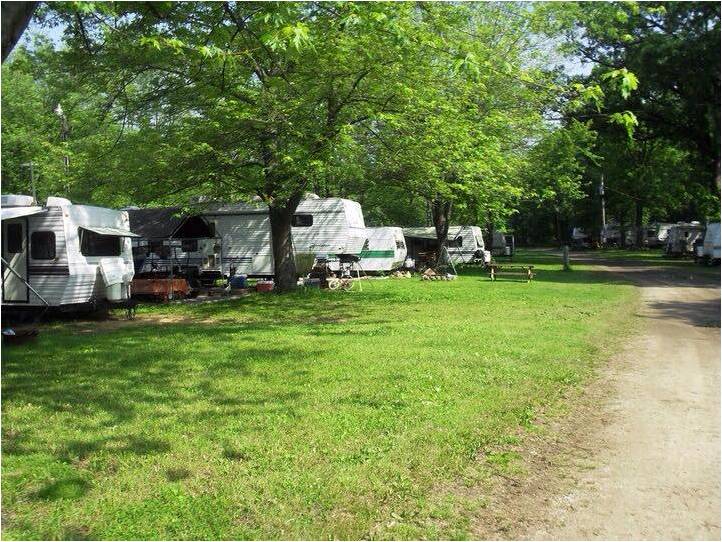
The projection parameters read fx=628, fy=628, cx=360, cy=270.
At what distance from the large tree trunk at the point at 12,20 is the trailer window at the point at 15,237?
10772 mm

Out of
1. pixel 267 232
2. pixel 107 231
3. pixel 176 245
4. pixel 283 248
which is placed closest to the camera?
pixel 107 231

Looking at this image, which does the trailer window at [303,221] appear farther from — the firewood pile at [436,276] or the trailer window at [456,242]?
the trailer window at [456,242]

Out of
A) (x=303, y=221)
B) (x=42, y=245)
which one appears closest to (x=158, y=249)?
(x=303, y=221)

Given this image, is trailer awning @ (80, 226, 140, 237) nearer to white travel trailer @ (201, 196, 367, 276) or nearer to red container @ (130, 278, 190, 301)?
red container @ (130, 278, 190, 301)

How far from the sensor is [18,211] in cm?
1251

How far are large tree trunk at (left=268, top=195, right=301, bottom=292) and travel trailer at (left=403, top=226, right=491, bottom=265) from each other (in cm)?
1713

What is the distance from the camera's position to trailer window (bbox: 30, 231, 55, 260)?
12.9m

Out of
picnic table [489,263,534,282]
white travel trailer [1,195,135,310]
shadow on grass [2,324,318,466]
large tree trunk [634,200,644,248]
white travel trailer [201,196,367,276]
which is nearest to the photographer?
shadow on grass [2,324,318,466]

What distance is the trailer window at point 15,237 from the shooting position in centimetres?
1297

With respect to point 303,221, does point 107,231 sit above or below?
below

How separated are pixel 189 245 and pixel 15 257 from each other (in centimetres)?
981

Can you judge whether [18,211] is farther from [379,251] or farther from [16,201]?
[379,251]

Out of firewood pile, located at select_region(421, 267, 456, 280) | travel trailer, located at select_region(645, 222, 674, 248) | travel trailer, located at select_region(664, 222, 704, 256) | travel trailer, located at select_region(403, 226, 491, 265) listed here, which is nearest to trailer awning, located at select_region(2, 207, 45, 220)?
firewood pile, located at select_region(421, 267, 456, 280)

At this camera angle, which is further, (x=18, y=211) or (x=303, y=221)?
(x=303, y=221)
